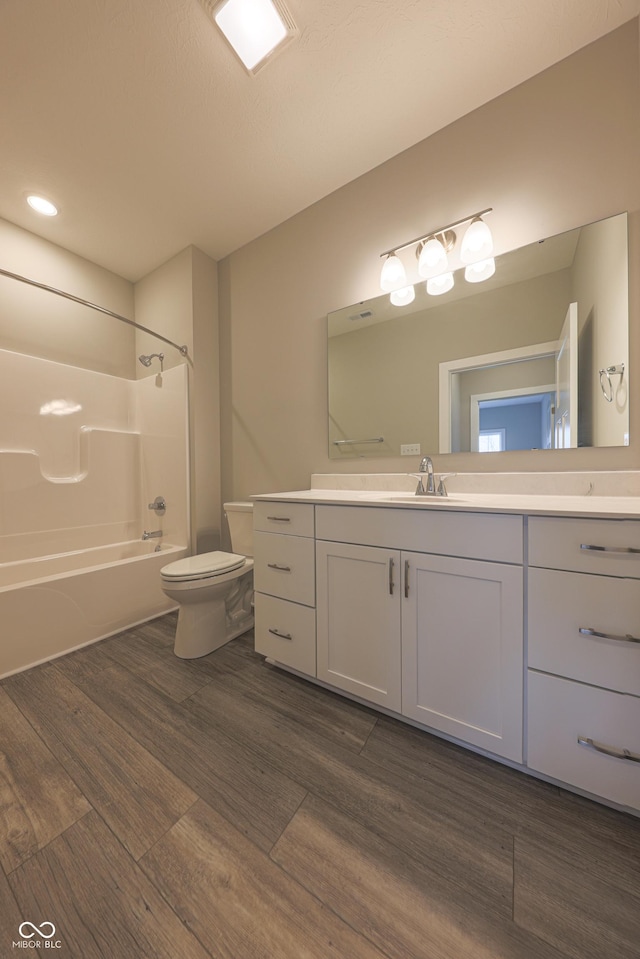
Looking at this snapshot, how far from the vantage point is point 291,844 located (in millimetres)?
840

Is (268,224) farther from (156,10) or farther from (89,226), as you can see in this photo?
(89,226)

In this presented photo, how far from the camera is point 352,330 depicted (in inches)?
73.2

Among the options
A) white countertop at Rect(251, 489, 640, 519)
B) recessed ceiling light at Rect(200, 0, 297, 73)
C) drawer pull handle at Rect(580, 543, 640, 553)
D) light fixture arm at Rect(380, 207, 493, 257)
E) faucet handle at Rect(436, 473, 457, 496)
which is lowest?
drawer pull handle at Rect(580, 543, 640, 553)

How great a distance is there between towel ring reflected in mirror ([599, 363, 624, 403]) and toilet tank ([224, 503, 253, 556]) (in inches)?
68.6

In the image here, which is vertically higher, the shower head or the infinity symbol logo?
the shower head

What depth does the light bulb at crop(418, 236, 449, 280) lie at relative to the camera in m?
A: 1.57

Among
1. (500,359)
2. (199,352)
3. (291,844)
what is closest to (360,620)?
(291,844)

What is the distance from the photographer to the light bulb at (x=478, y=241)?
146 centimetres

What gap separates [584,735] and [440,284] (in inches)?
68.7

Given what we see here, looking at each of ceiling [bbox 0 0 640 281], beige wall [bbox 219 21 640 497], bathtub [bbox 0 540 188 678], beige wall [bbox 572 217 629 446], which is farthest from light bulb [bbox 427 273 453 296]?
bathtub [bbox 0 540 188 678]

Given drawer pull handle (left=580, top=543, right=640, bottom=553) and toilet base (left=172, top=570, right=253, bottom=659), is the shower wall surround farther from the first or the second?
drawer pull handle (left=580, top=543, right=640, bottom=553)

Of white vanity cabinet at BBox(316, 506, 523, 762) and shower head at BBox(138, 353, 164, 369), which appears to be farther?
shower head at BBox(138, 353, 164, 369)

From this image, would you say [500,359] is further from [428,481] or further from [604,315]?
[428,481]

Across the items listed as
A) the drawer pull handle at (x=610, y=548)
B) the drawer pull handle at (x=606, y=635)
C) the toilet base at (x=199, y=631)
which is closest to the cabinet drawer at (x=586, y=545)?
the drawer pull handle at (x=610, y=548)
